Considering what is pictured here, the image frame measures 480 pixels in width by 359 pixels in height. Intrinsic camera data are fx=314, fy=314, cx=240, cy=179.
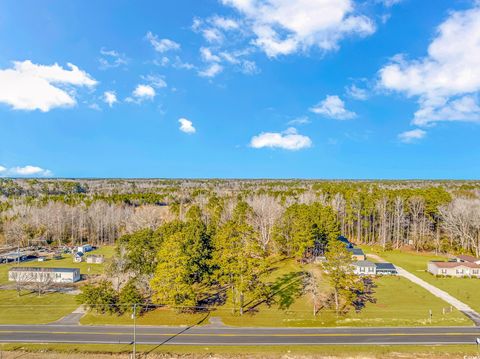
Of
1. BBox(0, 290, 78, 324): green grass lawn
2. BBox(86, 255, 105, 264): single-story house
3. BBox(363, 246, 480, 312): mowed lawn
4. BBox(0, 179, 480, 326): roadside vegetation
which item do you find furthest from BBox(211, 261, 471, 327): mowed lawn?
BBox(86, 255, 105, 264): single-story house

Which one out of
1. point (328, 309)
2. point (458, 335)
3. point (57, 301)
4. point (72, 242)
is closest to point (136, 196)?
point (72, 242)

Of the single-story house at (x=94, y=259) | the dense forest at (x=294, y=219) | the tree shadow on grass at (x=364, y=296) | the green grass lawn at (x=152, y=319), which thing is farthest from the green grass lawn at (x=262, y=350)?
the single-story house at (x=94, y=259)

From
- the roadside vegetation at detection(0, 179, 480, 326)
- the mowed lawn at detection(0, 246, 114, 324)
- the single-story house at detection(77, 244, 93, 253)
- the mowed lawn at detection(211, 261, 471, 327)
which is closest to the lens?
the mowed lawn at detection(211, 261, 471, 327)

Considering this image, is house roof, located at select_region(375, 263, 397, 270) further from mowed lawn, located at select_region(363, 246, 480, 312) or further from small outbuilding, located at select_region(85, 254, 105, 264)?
small outbuilding, located at select_region(85, 254, 105, 264)

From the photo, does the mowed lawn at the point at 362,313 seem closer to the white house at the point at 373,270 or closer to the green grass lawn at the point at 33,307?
the white house at the point at 373,270

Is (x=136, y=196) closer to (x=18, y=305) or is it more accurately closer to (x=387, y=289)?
(x=18, y=305)
